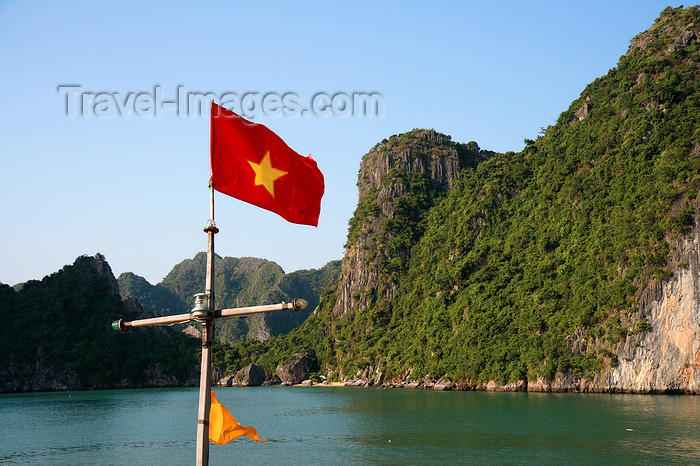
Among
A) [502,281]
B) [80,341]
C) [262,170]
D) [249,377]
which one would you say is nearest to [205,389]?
[262,170]

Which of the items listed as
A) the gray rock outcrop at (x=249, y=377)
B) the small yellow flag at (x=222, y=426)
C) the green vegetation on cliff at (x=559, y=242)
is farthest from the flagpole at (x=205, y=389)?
the gray rock outcrop at (x=249, y=377)

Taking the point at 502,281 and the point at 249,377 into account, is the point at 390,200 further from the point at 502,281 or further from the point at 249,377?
the point at 502,281

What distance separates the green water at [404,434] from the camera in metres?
26.9

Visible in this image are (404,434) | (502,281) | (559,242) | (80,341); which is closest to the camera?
(404,434)

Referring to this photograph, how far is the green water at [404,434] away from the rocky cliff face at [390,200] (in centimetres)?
6577

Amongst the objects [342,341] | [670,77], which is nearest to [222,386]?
[342,341]

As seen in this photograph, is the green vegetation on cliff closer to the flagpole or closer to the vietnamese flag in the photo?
the vietnamese flag

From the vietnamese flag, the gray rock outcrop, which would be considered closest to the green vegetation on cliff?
the gray rock outcrop

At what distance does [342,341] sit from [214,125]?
111 meters

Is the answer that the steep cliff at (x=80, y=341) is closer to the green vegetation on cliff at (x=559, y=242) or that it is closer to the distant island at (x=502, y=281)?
the distant island at (x=502, y=281)

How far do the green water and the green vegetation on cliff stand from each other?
496 inches

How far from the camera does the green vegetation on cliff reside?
59000 mm

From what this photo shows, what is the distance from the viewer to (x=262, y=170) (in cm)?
901

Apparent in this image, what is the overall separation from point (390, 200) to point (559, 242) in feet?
174
